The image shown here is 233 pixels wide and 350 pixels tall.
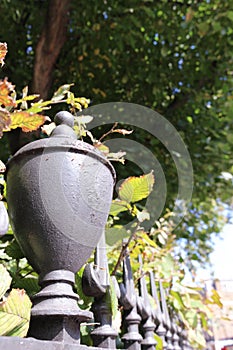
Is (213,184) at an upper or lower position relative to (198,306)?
upper

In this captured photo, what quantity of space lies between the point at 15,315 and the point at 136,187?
19.5 inches

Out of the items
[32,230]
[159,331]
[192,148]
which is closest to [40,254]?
[32,230]

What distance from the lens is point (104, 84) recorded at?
3.55m

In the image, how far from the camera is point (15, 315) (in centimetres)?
60

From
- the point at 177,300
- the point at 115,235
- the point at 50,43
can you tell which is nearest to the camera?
the point at 115,235

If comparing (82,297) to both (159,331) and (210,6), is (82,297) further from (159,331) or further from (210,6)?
(210,6)

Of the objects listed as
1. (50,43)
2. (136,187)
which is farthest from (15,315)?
(50,43)

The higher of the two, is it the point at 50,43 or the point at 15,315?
the point at 50,43

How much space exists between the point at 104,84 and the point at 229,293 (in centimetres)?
210

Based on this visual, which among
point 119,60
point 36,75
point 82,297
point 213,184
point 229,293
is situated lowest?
point 82,297

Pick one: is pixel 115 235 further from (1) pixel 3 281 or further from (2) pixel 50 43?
(2) pixel 50 43

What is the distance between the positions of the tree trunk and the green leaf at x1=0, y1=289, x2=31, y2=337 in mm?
2676

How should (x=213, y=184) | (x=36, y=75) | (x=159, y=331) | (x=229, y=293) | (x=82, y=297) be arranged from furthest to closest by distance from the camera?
(x=213, y=184)
(x=36, y=75)
(x=229, y=293)
(x=159, y=331)
(x=82, y=297)

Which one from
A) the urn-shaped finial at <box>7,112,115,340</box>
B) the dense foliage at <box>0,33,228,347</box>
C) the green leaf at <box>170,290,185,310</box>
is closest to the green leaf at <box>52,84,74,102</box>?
the dense foliage at <box>0,33,228,347</box>
